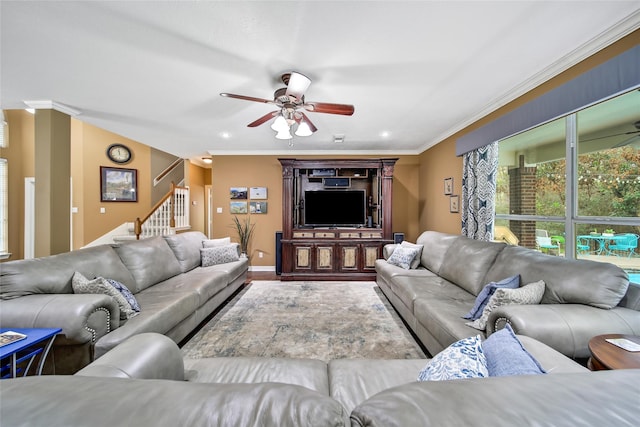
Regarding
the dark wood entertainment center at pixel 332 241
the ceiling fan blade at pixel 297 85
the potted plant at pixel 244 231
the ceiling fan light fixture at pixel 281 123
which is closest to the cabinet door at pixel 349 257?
the dark wood entertainment center at pixel 332 241

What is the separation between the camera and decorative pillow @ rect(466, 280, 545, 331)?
178 centimetres

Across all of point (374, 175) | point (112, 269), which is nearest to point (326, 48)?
point (112, 269)

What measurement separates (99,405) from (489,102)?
12.8 feet

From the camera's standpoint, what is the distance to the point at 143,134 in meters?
4.27

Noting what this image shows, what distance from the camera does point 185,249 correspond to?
3494mm

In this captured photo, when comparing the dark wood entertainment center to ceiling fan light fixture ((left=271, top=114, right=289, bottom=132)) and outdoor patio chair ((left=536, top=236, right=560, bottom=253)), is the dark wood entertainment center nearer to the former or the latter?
ceiling fan light fixture ((left=271, top=114, right=289, bottom=132))

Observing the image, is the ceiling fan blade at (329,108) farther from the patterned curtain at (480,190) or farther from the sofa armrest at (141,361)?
the sofa armrest at (141,361)

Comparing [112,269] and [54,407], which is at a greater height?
[54,407]

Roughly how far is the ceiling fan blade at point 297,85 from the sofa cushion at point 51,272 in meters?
2.35

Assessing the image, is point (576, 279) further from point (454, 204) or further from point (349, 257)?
point (349, 257)

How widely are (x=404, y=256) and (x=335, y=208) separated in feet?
6.09

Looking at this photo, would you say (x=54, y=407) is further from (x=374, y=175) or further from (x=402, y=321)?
(x=374, y=175)

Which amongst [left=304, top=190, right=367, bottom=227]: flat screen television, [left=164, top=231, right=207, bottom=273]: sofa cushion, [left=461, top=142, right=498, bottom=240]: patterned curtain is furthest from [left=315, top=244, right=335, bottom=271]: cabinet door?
[left=461, top=142, right=498, bottom=240]: patterned curtain

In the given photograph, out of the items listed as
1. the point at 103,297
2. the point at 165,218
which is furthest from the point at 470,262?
the point at 165,218
